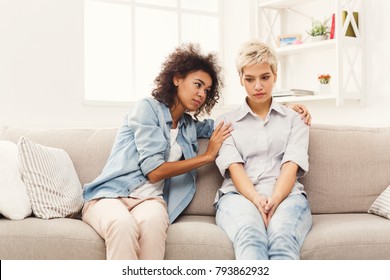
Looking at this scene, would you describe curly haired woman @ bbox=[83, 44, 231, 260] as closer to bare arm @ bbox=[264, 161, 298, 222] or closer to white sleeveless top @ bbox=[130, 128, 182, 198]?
white sleeveless top @ bbox=[130, 128, 182, 198]

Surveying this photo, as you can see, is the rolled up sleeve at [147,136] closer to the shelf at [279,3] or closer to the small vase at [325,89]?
the small vase at [325,89]

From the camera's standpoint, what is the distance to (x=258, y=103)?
225 cm

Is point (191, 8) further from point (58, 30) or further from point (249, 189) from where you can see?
point (249, 189)

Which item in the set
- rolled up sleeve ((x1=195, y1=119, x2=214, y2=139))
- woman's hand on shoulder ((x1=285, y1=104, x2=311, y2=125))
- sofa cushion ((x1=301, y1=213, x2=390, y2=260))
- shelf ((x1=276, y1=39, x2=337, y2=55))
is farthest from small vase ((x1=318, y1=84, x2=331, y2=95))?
sofa cushion ((x1=301, y1=213, x2=390, y2=260))

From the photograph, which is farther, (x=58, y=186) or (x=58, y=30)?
(x=58, y=30)

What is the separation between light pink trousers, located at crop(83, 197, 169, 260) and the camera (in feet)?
5.76

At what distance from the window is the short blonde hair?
7.47 ft

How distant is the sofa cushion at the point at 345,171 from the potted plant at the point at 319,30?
6.32 ft

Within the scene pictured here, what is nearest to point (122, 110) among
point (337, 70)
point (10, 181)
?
point (337, 70)

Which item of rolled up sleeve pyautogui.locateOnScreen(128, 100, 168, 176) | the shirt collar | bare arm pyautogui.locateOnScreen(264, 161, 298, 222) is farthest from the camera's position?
the shirt collar

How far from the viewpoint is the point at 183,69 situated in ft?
7.52

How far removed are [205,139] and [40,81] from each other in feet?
6.71

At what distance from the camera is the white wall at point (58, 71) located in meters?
3.86

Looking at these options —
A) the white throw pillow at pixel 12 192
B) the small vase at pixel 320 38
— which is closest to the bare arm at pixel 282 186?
the white throw pillow at pixel 12 192
